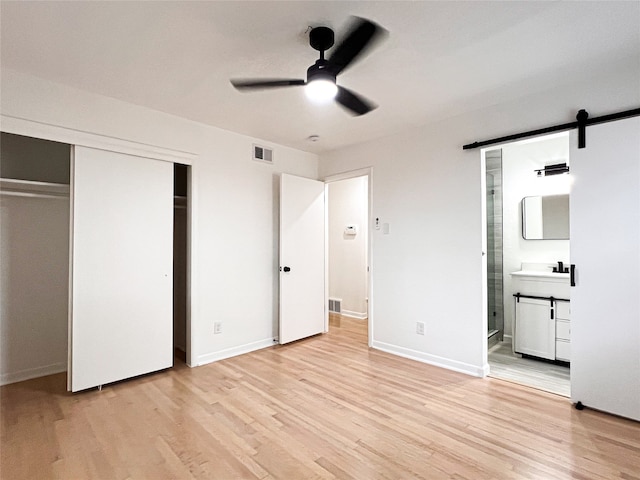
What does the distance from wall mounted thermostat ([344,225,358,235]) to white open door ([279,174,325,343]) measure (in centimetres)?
123

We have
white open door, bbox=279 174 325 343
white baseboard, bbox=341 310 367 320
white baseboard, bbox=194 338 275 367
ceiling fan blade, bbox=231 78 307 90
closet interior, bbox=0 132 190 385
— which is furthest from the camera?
white baseboard, bbox=341 310 367 320

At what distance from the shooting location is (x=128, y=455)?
196 cm

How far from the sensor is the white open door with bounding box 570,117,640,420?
7.59ft

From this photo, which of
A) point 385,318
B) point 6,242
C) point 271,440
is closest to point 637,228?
point 385,318

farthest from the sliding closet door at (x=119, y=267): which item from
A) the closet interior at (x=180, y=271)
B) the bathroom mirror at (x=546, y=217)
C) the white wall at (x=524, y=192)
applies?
the bathroom mirror at (x=546, y=217)

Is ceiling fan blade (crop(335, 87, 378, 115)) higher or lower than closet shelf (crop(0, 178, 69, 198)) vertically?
higher

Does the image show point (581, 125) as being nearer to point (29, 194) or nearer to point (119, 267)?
Answer: point (119, 267)

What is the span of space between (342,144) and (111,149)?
2.58 metres

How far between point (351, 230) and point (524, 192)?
8.70 ft

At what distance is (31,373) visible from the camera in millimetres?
3123

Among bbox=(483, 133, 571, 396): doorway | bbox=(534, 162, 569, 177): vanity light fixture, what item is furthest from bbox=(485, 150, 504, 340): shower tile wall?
bbox=(534, 162, 569, 177): vanity light fixture

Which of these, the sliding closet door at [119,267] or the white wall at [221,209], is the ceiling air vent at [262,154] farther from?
the sliding closet door at [119,267]

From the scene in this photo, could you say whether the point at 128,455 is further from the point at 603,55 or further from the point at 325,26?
the point at 603,55

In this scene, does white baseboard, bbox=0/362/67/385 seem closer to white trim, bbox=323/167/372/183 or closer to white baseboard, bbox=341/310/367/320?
white trim, bbox=323/167/372/183
